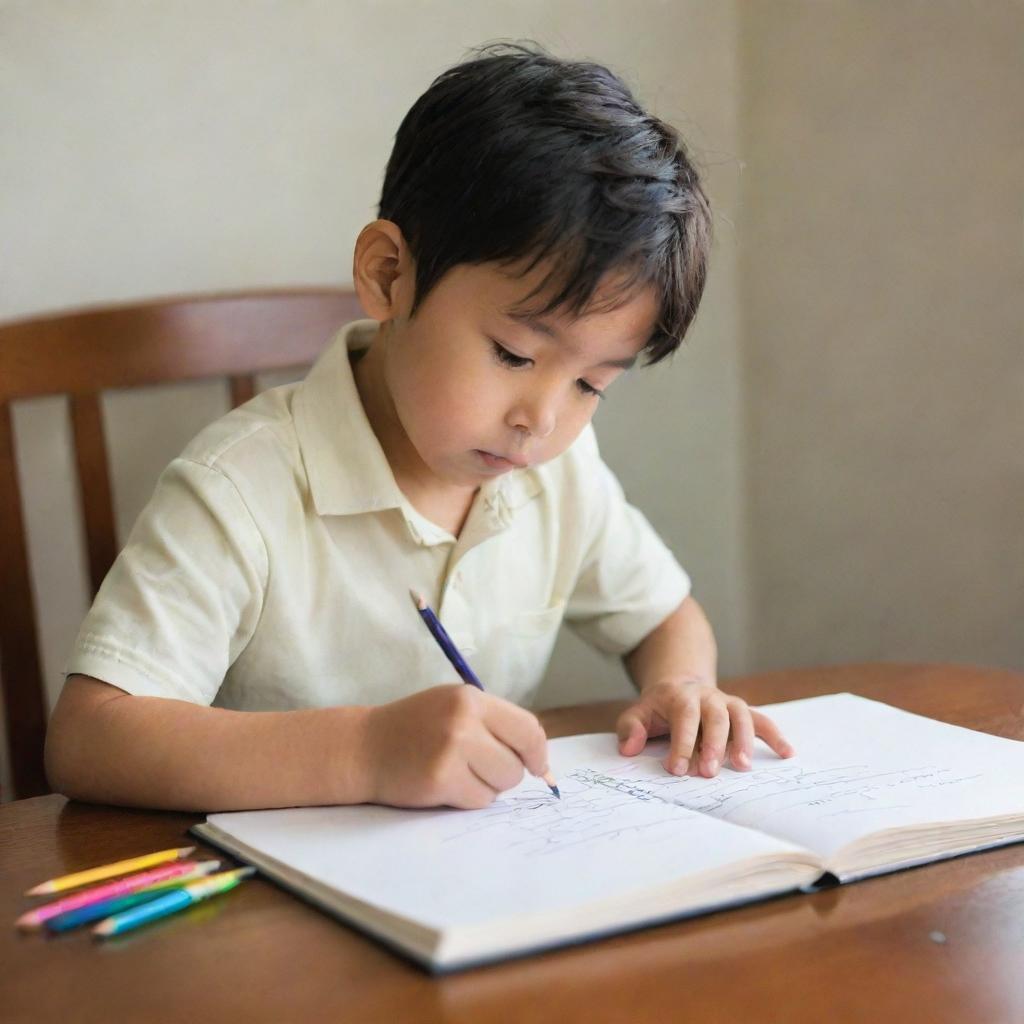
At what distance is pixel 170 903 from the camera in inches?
21.5

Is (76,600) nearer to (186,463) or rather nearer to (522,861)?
(186,463)

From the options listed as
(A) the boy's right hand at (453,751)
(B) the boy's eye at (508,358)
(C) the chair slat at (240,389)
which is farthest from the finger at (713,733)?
(C) the chair slat at (240,389)

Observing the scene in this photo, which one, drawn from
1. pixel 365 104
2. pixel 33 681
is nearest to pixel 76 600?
pixel 33 681

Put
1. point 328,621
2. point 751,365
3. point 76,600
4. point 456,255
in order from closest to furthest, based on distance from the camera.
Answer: point 456,255, point 328,621, point 76,600, point 751,365

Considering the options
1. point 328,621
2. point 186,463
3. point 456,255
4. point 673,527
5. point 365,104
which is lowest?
point 673,527

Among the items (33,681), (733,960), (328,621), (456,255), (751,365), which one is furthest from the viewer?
(751,365)

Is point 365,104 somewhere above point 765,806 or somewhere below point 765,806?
above

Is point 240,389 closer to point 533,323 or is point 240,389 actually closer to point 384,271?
point 384,271

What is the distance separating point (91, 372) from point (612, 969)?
760mm

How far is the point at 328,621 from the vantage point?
3.01ft

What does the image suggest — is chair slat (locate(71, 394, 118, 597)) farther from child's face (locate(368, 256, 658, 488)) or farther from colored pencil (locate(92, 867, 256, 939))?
colored pencil (locate(92, 867, 256, 939))

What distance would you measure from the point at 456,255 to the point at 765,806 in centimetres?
38

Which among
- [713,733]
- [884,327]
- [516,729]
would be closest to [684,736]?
[713,733]

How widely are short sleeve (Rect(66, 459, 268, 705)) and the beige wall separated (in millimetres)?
767
